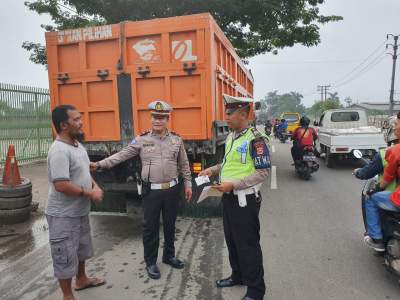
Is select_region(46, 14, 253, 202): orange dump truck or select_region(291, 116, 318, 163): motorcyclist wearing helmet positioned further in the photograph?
select_region(291, 116, 318, 163): motorcyclist wearing helmet

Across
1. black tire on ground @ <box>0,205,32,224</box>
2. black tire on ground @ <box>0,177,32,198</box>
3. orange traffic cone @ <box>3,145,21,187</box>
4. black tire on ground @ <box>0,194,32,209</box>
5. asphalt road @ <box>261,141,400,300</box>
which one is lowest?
asphalt road @ <box>261,141,400,300</box>

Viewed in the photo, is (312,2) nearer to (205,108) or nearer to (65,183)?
(205,108)

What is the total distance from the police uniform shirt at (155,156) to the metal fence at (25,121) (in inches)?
281

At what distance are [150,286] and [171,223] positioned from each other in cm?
67

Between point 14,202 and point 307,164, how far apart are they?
6.26m

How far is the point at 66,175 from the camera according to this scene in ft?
9.07

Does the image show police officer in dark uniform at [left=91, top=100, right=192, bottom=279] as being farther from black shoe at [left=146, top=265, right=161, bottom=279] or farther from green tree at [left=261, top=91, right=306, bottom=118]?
green tree at [left=261, top=91, right=306, bottom=118]

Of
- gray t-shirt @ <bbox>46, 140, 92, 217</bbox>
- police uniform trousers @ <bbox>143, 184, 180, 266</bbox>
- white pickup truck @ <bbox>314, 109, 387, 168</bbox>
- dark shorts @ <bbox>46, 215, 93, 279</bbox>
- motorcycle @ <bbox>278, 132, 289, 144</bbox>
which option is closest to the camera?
gray t-shirt @ <bbox>46, 140, 92, 217</bbox>

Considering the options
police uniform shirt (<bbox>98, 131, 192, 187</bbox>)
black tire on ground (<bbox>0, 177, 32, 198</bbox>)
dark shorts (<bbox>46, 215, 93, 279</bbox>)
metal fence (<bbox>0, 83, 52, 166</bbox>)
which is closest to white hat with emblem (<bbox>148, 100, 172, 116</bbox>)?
police uniform shirt (<bbox>98, 131, 192, 187</bbox>)

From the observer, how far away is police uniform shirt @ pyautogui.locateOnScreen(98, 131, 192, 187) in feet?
11.5

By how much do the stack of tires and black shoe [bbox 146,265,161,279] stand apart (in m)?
2.81

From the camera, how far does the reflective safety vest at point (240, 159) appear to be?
2.86 meters

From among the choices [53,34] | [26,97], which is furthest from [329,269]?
[26,97]

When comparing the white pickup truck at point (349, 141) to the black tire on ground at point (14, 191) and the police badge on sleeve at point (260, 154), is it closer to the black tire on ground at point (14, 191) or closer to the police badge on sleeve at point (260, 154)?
the police badge on sleeve at point (260, 154)
